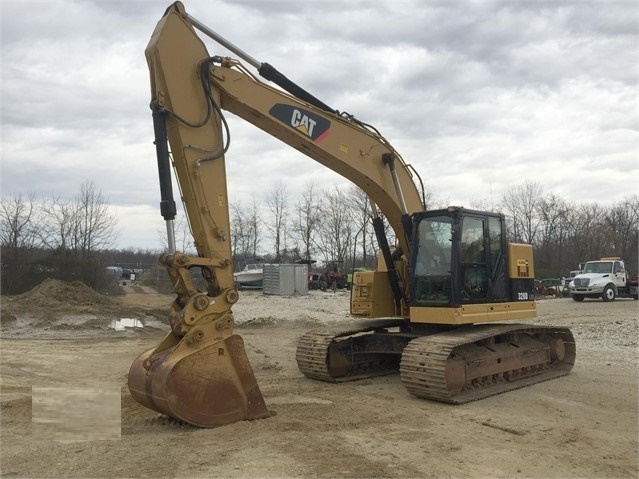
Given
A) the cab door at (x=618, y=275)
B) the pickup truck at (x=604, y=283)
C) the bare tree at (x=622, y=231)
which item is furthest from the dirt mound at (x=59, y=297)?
the bare tree at (x=622, y=231)

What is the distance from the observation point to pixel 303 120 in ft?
25.3

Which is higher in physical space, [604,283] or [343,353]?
[604,283]

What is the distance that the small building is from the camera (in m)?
33.4

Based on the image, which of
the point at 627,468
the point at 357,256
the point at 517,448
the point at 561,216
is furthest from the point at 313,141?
the point at 561,216

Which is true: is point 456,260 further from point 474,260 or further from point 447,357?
point 447,357

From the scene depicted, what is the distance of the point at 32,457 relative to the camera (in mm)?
5148

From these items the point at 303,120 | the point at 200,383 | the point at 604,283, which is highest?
the point at 303,120

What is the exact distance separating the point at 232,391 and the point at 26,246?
1141 inches

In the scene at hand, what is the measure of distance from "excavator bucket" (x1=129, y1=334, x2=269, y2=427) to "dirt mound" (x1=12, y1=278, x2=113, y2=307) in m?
16.7

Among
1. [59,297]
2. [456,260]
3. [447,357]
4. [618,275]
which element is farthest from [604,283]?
[59,297]

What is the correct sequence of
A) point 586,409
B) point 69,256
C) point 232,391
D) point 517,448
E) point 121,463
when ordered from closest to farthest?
point 121,463 → point 517,448 → point 232,391 → point 586,409 → point 69,256

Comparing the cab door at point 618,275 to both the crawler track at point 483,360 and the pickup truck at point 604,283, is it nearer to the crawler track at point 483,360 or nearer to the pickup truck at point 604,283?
the pickup truck at point 604,283

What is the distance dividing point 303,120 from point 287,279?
26.1m

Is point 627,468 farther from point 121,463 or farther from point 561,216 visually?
point 561,216
